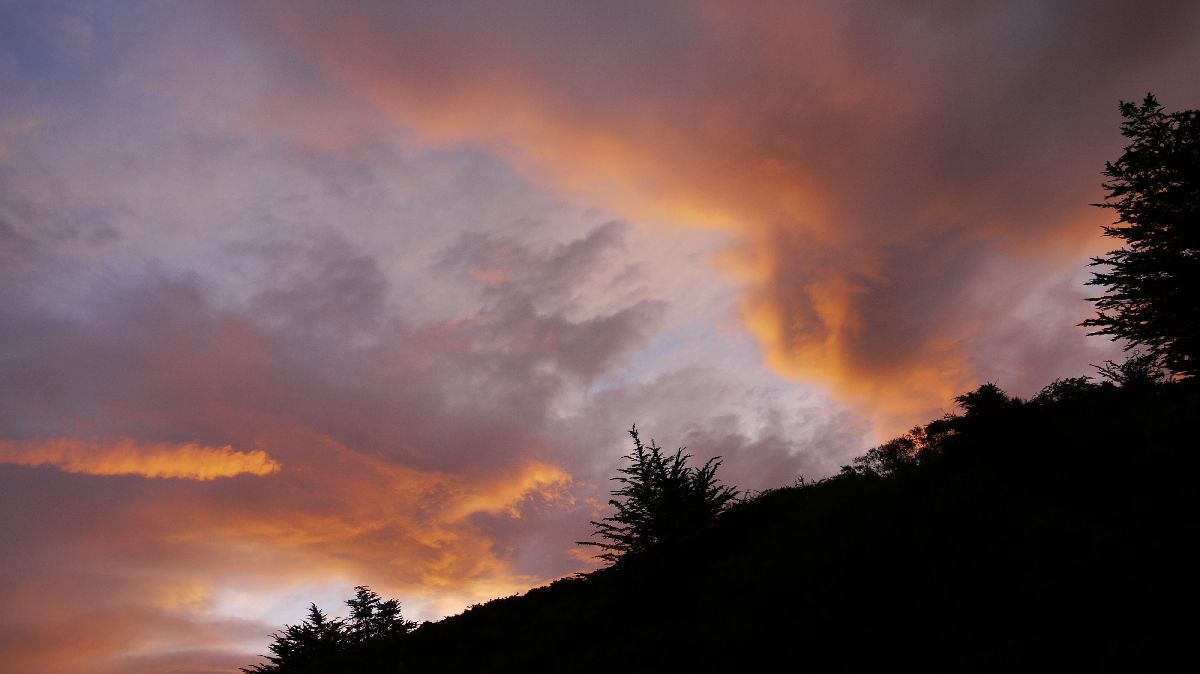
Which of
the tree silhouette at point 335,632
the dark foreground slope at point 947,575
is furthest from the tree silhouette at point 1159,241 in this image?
the tree silhouette at point 335,632

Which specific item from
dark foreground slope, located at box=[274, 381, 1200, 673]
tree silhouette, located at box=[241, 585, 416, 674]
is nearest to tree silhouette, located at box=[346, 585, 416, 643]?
tree silhouette, located at box=[241, 585, 416, 674]

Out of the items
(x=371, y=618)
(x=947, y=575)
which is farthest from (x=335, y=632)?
(x=947, y=575)

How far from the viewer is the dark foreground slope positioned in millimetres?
7262

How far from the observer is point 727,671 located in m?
8.80

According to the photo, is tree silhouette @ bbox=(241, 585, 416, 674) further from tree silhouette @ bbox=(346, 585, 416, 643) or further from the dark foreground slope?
the dark foreground slope

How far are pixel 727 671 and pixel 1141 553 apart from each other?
593 centimetres

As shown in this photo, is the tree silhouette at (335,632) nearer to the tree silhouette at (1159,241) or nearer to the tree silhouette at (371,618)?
the tree silhouette at (371,618)

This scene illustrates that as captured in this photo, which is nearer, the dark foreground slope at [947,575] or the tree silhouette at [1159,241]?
the dark foreground slope at [947,575]

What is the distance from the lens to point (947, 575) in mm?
9109

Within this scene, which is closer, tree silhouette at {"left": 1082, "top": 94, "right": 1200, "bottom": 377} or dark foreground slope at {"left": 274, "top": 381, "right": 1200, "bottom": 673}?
dark foreground slope at {"left": 274, "top": 381, "right": 1200, "bottom": 673}

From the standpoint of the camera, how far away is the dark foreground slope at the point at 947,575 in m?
7.26

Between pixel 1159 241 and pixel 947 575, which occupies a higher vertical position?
pixel 1159 241

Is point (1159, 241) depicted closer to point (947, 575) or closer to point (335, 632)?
point (947, 575)

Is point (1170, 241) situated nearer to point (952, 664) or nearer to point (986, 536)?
point (986, 536)
